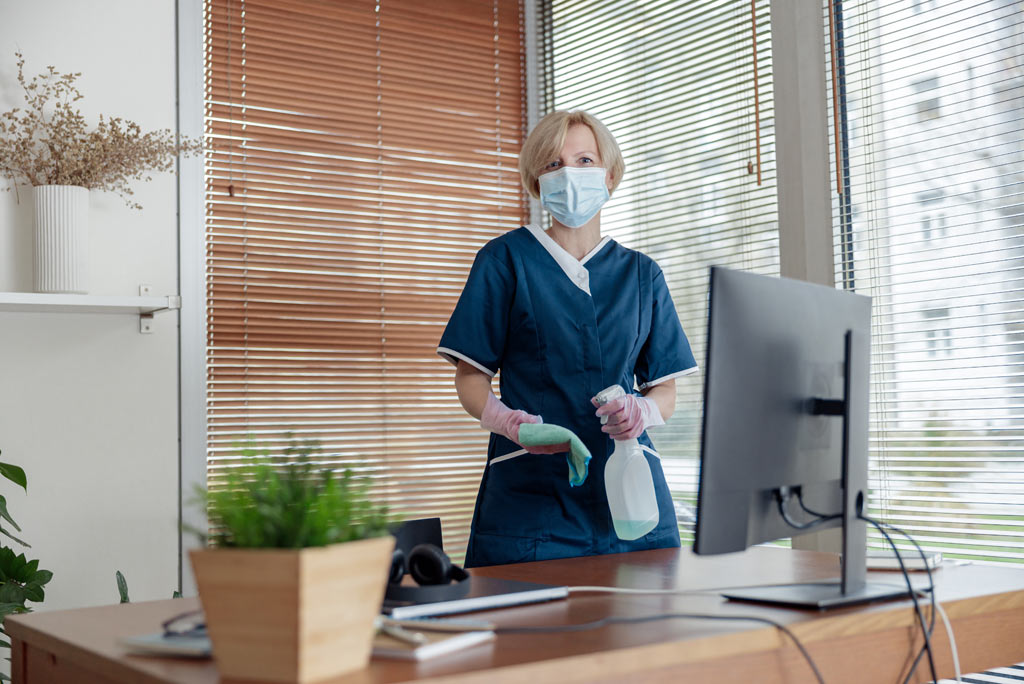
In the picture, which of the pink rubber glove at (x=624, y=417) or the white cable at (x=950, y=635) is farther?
the pink rubber glove at (x=624, y=417)

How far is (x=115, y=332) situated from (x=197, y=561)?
2.02m

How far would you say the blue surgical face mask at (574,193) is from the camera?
212cm

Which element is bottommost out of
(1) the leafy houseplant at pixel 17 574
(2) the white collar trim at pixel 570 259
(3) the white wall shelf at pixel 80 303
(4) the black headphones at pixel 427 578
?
(1) the leafy houseplant at pixel 17 574

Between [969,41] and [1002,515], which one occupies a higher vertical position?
[969,41]

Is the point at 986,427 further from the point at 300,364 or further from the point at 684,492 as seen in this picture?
the point at 300,364

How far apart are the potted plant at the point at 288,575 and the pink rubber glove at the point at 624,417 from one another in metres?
0.94

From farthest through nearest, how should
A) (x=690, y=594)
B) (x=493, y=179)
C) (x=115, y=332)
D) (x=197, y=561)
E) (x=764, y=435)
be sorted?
(x=493, y=179)
(x=115, y=332)
(x=690, y=594)
(x=764, y=435)
(x=197, y=561)

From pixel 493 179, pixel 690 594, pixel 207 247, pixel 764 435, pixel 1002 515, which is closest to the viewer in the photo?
pixel 764 435

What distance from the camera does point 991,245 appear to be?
2.26 metres

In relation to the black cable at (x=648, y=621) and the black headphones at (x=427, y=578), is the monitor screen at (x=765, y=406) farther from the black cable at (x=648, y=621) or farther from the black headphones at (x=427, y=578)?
the black headphones at (x=427, y=578)

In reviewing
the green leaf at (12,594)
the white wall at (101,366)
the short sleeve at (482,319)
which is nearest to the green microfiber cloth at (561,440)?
the short sleeve at (482,319)

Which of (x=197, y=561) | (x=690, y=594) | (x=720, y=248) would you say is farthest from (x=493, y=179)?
(x=197, y=561)

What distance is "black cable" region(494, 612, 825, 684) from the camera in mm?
1074

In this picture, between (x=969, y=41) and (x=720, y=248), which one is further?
(x=720, y=248)
